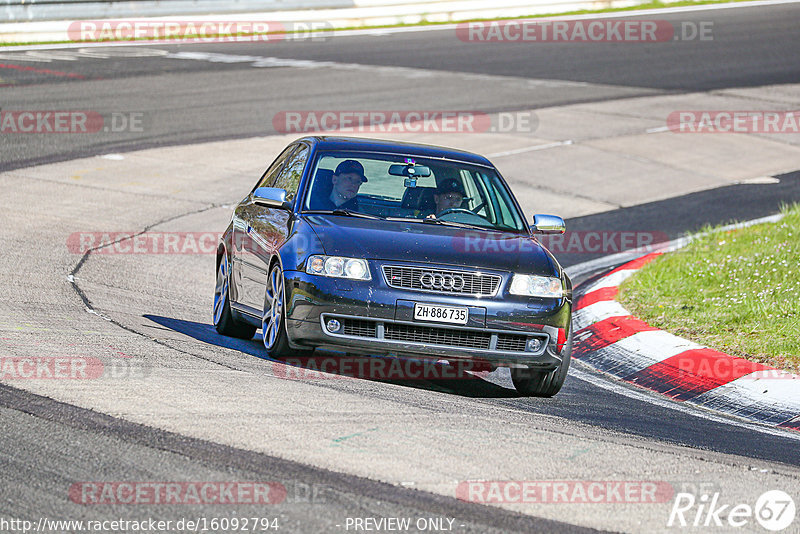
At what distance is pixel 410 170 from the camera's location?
896 centimetres

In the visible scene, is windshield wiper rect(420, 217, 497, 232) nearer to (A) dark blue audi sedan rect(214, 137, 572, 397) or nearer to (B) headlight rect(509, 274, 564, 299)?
(A) dark blue audi sedan rect(214, 137, 572, 397)

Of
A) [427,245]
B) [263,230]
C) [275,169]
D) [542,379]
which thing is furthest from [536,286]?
[275,169]

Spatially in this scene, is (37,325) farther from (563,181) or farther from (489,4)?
(489,4)

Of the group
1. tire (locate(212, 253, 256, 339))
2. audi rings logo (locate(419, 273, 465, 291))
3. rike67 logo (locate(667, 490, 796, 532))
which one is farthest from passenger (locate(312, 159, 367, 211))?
rike67 logo (locate(667, 490, 796, 532))

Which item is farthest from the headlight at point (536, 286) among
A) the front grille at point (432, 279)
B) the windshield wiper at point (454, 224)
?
the windshield wiper at point (454, 224)

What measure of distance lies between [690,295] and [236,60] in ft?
60.5

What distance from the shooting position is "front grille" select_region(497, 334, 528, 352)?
7.80m

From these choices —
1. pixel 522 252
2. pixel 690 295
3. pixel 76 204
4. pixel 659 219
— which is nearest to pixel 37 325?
pixel 522 252

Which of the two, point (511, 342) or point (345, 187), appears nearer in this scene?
point (511, 342)

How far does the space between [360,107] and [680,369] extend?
13757mm

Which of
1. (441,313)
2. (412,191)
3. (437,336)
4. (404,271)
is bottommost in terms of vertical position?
(437,336)

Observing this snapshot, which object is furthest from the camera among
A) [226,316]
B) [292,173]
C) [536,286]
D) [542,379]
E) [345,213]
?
[226,316]

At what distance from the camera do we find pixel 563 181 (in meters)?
17.3

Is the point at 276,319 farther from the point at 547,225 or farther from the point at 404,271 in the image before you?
the point at 547,225
